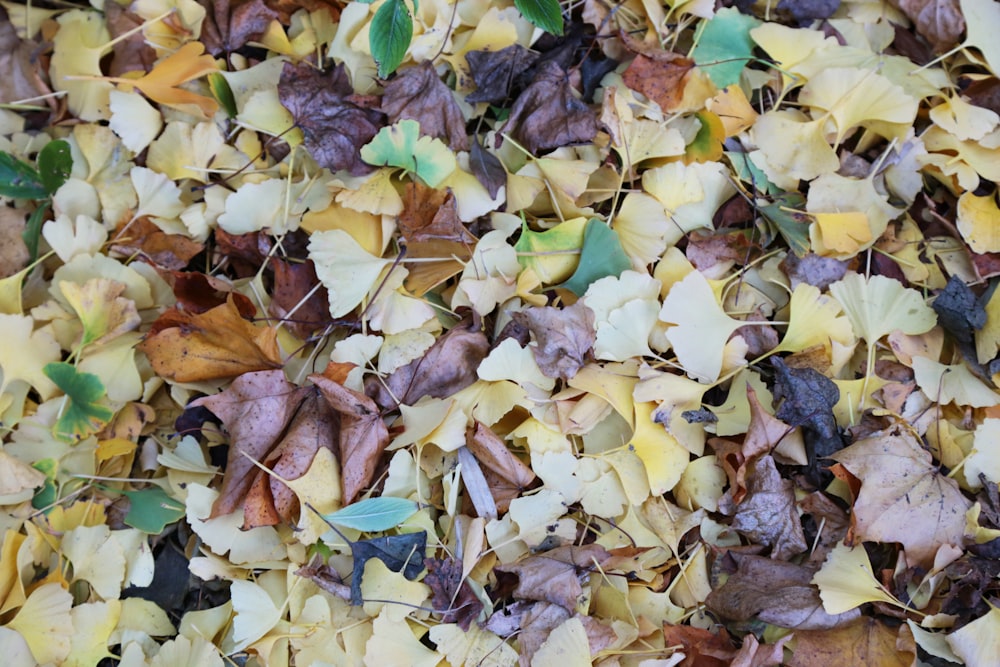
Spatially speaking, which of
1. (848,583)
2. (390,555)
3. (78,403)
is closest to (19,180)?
(78,403)

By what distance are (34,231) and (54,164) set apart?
8cm

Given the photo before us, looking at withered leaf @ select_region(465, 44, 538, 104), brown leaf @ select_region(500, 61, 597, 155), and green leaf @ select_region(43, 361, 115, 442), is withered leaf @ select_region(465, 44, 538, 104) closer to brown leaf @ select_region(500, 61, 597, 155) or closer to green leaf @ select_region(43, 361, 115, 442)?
brown leaf @ select_region(500, 61, 597, 155)

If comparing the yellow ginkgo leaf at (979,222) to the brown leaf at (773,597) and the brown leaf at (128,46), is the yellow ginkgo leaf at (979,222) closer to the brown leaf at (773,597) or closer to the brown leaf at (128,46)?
the brown leaf at (773,597)

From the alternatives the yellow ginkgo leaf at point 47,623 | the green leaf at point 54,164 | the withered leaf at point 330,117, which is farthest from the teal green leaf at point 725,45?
the yellow ginkgo leaf at point 47,623

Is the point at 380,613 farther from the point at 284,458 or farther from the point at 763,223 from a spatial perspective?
the point at 763,223

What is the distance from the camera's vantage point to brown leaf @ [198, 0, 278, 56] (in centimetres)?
94

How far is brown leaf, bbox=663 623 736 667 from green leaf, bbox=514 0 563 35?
0.56 metres

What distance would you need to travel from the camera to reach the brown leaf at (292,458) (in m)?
0.79

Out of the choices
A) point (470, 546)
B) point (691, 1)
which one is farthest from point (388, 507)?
point (691, 1)

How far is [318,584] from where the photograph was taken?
795 millimetres

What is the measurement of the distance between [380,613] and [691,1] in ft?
2.45

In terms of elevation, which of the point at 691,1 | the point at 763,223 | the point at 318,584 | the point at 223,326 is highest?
the point at 691,1

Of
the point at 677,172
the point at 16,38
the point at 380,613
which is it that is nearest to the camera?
the point at 380,613

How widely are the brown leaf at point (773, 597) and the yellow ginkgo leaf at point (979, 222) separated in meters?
0.41
